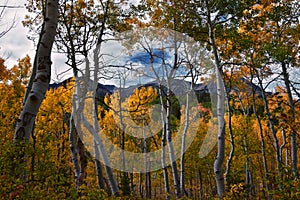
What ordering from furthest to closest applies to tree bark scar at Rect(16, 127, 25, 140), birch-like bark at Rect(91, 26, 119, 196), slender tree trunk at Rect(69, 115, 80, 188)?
slender tree trunk at Rect(69, 115, 80, 188) < birch-like bark at Rect(91, 26, 119, 196) < tree bark scar at Rect(16, 127, 25, 140)

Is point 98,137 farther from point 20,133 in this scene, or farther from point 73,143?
point 20,133

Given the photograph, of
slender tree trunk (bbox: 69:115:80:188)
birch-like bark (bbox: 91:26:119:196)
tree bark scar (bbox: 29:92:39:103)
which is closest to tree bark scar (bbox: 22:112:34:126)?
tree bark scar (bbox: 29:92:39:103)

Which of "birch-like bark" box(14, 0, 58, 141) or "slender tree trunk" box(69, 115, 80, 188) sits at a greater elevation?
"birch-like bark" box(14, 0, 58, 141)

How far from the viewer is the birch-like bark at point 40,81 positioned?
3.24 metres

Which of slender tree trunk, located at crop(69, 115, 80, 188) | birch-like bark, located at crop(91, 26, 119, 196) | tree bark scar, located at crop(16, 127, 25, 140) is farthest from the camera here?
slender tree trunk, located at crop(69, 115, 80, 188)

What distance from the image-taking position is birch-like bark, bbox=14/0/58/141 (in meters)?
3.24

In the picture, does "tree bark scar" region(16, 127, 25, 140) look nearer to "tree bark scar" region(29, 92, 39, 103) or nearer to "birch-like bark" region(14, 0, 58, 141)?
"birch-like bark" region(14, 0, 58, 141)

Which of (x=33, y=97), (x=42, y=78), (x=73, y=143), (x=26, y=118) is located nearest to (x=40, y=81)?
(x=42, y=78)

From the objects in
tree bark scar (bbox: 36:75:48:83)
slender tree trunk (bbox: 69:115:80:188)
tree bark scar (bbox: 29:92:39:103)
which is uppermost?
tree bark scar (bbox: 36:75:48:83)

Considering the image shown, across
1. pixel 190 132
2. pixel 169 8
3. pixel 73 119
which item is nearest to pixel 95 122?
pixel 73 119

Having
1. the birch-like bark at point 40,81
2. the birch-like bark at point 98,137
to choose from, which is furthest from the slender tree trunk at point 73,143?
the birch-like bark at point 40,81

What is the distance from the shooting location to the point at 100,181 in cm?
757

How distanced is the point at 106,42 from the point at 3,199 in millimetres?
6769

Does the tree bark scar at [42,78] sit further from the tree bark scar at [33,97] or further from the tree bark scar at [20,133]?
the tree bark scar at [20,133]
